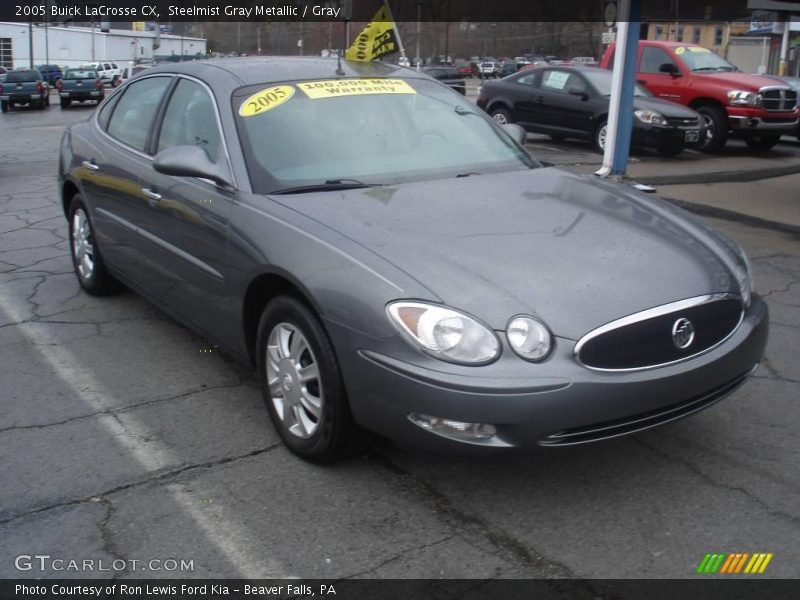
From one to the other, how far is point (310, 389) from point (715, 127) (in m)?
12.8

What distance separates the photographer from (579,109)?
47.5 feet

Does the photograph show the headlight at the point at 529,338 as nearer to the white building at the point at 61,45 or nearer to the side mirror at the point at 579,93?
the side mirror at the point at 579,93

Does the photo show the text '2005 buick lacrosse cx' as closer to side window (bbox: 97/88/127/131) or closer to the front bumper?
the front bumper

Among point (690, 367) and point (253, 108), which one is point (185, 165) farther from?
point (690, 367)

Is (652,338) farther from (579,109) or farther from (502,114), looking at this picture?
(502,114)

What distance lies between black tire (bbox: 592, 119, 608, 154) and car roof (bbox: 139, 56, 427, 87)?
9.53 meters

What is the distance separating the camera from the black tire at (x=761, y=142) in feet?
49.8

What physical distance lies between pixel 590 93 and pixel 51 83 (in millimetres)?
43198

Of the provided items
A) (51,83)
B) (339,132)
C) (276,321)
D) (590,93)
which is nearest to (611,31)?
(590,93)

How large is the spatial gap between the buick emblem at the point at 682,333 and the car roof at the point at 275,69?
238cm

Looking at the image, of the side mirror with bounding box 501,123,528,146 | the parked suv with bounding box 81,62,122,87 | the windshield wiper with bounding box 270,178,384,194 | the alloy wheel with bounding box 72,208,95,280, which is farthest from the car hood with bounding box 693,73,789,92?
the parked suv with bounding box 81,62,122,87

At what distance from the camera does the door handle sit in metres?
4.65

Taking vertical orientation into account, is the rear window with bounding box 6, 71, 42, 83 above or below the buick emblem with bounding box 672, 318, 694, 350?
above

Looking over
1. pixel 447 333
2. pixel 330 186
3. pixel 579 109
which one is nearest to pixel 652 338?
pixel 447 333
